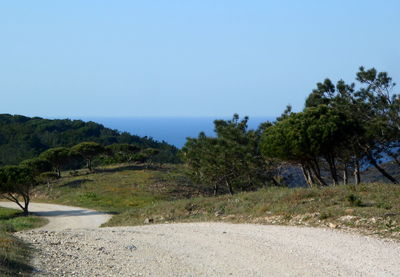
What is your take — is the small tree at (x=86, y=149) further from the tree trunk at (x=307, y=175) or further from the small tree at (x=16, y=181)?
the tree trunk at (x=307, y=175)

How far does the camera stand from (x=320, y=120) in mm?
24688

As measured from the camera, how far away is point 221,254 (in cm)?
1235

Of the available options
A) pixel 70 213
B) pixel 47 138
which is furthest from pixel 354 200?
pixel 47 138

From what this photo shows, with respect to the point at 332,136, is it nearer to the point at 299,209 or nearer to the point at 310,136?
the point at 310,136

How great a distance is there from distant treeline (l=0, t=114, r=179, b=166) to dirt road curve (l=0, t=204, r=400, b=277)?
64.5m

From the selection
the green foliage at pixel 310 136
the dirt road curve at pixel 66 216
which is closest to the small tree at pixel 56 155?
the dirt road curve at pixel 66 216

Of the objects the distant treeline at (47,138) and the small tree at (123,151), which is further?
the distant treeline at (47,138)

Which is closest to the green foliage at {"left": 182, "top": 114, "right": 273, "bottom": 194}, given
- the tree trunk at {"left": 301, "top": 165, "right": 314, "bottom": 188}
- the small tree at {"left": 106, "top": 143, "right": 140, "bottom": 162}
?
the tree trunk at {"left": 301, "top": 165, "right": 314, "bottom": 188}

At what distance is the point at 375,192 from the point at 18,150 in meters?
84.7

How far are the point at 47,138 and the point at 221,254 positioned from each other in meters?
100

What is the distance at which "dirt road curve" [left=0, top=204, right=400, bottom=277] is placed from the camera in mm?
10312

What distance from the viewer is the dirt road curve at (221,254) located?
33.8 feet

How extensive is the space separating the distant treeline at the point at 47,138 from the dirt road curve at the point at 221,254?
212 ft

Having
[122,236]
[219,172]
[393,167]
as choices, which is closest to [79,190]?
[219,172]
